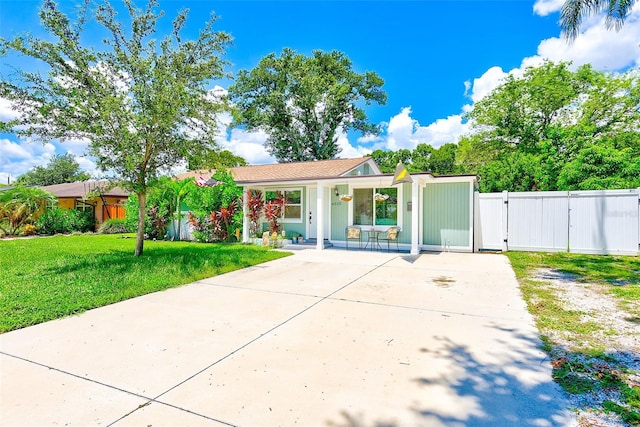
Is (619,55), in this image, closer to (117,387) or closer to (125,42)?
(125,42)

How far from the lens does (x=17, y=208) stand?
16344 mm

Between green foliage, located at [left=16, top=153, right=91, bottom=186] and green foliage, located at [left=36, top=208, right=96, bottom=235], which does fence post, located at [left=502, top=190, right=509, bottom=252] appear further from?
green foliage, located at [left=16, top=153, right=91, bottom=186]

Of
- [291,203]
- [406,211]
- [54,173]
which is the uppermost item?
[54,173]

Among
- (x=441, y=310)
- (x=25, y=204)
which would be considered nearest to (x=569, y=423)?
(x=441, y=310)

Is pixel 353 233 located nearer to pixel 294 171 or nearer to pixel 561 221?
pixel 294 171

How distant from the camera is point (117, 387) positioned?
9.43 feet

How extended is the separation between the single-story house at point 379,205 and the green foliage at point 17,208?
9841 mm

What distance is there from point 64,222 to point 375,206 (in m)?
17.0

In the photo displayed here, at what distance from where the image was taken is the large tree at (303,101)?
2945 centimetres

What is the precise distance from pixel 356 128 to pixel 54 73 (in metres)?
26.3

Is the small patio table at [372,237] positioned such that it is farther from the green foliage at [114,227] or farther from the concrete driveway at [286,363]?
the green foliage at [114,227]

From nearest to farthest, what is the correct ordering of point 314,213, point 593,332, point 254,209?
point 593,332 < point 254,209 < point 314,213

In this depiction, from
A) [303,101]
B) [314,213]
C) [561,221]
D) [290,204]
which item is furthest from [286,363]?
[303,101]

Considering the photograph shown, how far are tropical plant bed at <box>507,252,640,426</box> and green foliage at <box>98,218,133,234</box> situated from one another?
19177 millimetres
